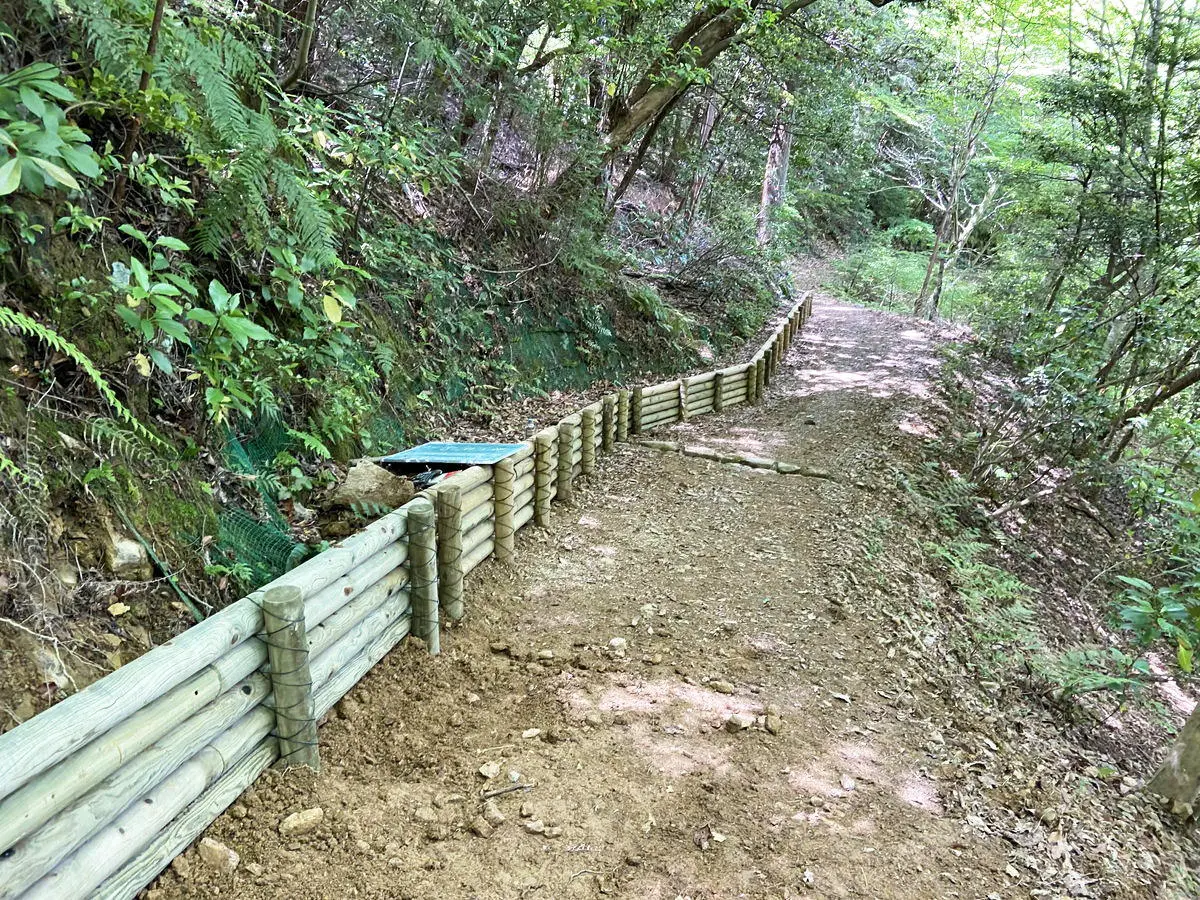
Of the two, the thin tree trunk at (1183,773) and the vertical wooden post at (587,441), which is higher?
the vertical wooden post at (587,441)

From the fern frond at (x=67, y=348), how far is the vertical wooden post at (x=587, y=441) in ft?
13.8

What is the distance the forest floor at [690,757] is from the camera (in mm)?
2875

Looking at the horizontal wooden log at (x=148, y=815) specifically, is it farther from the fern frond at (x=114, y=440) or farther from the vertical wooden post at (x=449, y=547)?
the vertical wooden post at (x=449, y=547)

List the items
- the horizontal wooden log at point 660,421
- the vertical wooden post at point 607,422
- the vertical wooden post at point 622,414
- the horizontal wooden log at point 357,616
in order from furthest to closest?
1. the horizontal wooden log at point 660,421
2. the vertical wooden post at point 622,414
3. the vertical wooden post at point 607,422
4. the horizontal wooden log at point 357,616

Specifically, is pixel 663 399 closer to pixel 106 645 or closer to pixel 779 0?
pixel 779 0

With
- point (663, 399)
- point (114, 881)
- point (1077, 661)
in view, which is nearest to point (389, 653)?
point (114, 881)

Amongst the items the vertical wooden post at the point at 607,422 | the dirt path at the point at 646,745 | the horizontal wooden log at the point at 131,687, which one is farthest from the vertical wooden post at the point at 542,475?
the horizontal wooden log at the point at 131,687

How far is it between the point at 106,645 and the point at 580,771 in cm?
214

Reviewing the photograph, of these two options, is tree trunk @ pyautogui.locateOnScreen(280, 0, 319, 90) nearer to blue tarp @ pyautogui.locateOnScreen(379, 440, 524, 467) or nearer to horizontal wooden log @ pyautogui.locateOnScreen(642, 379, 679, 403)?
blue tarp @ pyautogui.locateOnScreen(379, 440, 524, 467)

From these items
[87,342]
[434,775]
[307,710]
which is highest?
[87,342]

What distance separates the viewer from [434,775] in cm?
329

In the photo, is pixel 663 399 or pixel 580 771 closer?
pixel 580 771

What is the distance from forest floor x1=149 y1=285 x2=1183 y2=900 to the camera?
2875mm

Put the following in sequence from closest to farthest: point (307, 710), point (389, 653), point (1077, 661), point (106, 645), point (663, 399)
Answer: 1. point (106, 645)
2. point (307, 710)
3. point (389, 653)
4. point (1077, 661)
5. point (663, 399)
